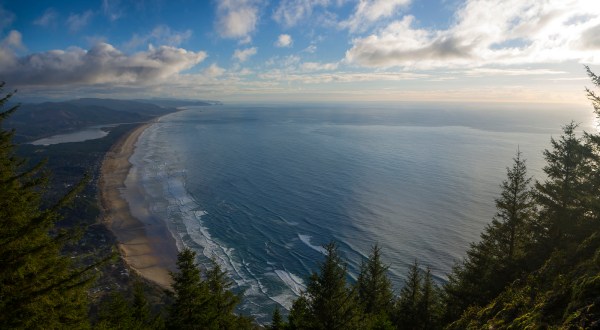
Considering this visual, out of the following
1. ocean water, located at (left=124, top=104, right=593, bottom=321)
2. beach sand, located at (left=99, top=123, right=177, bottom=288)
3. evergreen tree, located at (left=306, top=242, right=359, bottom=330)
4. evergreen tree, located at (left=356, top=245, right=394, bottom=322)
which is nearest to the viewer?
evergreen tree, located at (left=306, top=242, right=359, bottom=330)

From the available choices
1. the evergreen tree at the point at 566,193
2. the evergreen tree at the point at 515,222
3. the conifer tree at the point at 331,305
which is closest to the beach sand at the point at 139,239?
the conifer tree at the point at 331,305

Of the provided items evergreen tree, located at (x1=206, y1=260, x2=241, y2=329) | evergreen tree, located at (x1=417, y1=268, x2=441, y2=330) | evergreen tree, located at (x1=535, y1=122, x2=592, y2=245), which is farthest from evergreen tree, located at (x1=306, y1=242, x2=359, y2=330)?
evergreen tree, located at (x1=535, y1=122, x2=592, y2=245)

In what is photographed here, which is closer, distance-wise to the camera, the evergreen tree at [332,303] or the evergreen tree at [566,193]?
the evergreen tree at [332,303]

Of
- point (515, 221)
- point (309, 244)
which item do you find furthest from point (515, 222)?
point (309, 244)

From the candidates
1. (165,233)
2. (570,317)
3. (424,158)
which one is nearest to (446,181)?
(424,158)

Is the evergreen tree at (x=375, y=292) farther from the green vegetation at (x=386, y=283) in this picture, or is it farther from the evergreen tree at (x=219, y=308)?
the evergreen tree at (x=219, y=308)

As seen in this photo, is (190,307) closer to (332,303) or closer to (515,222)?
(332,303)

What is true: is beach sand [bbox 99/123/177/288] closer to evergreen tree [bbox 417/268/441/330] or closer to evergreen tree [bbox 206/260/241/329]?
evergreen tree [bbox 206/260/241/329]
